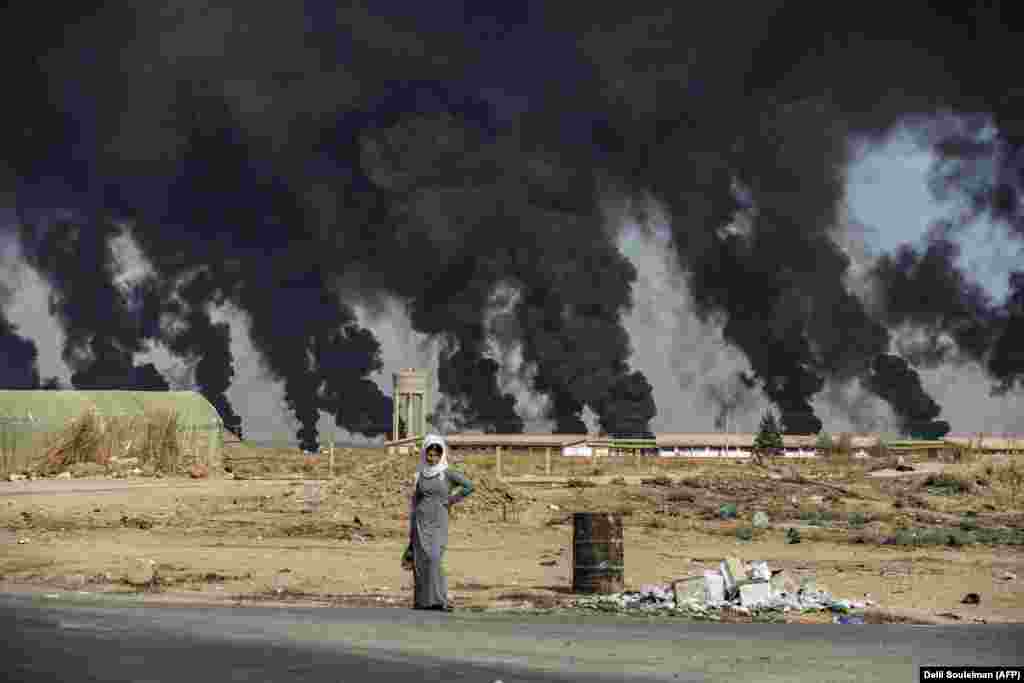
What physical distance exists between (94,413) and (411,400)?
27.0 metres

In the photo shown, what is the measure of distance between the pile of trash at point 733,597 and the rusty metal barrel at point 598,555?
1.37 m

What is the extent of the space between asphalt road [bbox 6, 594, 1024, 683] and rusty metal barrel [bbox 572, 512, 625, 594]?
327 cm

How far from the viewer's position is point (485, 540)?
30891mm

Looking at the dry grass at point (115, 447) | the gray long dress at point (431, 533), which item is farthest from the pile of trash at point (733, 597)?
the dry grass at point (115, 447)

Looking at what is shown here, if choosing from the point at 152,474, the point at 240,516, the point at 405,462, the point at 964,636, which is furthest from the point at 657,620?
the point at 152,474

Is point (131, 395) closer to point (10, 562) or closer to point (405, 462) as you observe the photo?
point (405, 462)

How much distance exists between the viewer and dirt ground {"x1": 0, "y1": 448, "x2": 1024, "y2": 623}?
2073 cm

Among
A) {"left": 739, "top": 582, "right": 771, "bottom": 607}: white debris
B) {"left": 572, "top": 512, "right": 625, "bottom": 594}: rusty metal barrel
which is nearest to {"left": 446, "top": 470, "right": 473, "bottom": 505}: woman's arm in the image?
{"left": 572, "top": 512, "right": 625, "bottom": 594}: rusty metal barrel

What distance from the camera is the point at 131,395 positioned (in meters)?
70.3

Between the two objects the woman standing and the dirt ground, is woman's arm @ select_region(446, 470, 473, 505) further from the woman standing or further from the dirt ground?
the dirt ground

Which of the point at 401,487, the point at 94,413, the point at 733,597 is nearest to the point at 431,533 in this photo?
the point at 733,597

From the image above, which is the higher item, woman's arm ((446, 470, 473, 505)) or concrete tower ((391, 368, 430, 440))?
concrete tower ((391, 368, 430, 440))

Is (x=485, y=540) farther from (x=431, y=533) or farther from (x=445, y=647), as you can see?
(x=445, y=647)

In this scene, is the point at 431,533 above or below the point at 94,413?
below
